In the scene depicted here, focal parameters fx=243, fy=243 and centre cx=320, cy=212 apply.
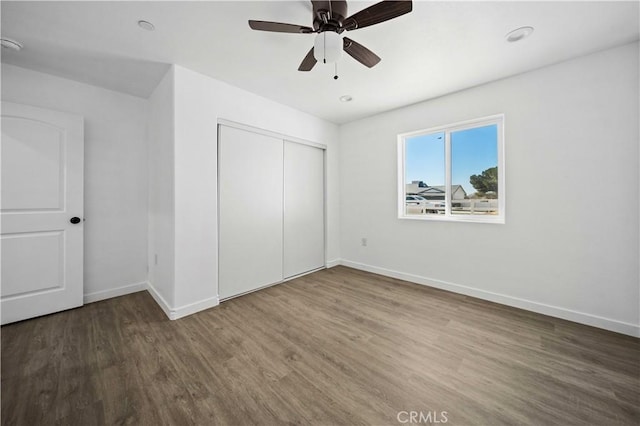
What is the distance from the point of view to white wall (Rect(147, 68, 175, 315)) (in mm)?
2523

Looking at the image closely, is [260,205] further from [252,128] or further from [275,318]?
[275,318]

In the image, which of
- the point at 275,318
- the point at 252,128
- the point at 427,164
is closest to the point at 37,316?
the point at 275,318

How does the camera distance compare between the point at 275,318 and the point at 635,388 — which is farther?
the point at 275,318

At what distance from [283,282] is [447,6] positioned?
11.1 feet

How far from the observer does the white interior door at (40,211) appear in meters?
2.35

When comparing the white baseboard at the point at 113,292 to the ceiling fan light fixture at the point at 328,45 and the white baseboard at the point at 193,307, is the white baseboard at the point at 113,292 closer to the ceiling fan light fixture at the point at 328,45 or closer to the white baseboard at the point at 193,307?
the white baseboard at the point at 193,307

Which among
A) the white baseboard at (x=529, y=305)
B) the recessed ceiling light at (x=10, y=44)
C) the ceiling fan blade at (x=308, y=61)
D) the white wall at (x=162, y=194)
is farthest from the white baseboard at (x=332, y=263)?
the recessed ceiling light at (x=10, y=44)

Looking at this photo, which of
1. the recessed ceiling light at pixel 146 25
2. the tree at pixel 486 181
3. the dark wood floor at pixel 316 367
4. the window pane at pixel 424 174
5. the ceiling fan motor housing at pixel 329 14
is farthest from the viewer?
the window pane at pixel 424 174

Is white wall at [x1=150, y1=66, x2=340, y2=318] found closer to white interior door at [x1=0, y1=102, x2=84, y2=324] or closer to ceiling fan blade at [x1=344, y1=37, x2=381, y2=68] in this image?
white interior door at [x1=0, y1=102, x2=84, y2=324]

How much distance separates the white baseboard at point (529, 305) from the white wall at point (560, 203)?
0.01 metres

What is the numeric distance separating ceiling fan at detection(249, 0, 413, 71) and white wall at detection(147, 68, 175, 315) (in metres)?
1.57

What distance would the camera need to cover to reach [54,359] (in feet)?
6.04

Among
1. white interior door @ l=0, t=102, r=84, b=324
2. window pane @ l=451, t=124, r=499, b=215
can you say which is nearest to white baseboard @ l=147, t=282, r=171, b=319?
white interior door @ l=0, t=102, r=84, b=324

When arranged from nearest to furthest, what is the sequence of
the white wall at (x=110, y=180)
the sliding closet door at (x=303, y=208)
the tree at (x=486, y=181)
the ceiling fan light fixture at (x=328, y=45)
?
the ceiling fan light fixture at (x=328, y=45) < the white wall at (x=110, y=180) < the tree at (x=486, y=181) < the sliding closet door at (x=303, y=208)
